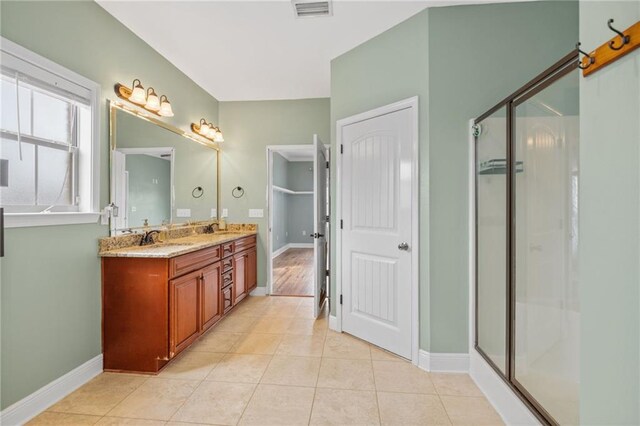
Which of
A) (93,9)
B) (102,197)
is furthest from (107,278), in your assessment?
(93,9)

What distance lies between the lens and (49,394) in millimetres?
1875

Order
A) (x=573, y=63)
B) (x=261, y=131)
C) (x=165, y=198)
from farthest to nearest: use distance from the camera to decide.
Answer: (x=261, y=131) < (x=165, y=198) < (x=573, y=63)

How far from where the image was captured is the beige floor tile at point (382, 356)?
248 centimetres

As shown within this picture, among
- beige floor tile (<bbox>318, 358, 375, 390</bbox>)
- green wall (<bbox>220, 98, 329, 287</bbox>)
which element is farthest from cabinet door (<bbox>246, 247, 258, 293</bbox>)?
beige floor tile (<bbox>318, 358, 375, 390</bbox>)

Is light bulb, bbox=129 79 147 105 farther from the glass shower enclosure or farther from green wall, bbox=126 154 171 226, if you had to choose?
the glass shower enclosure

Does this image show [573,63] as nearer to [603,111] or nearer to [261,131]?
[603,111]

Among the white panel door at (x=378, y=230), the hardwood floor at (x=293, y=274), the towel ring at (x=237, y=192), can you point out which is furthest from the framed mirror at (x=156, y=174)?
the white panel door at (x=378, y=230)

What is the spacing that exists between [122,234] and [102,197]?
363 mm

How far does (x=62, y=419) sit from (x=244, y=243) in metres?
2.30

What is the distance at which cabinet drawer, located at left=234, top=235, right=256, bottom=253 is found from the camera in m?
3.61

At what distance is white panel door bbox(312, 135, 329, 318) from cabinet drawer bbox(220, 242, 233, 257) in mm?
944

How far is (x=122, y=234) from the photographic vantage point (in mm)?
2496

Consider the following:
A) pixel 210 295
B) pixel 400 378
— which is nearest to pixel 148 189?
pixel 210 295

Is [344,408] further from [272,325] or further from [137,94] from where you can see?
[137,94]
